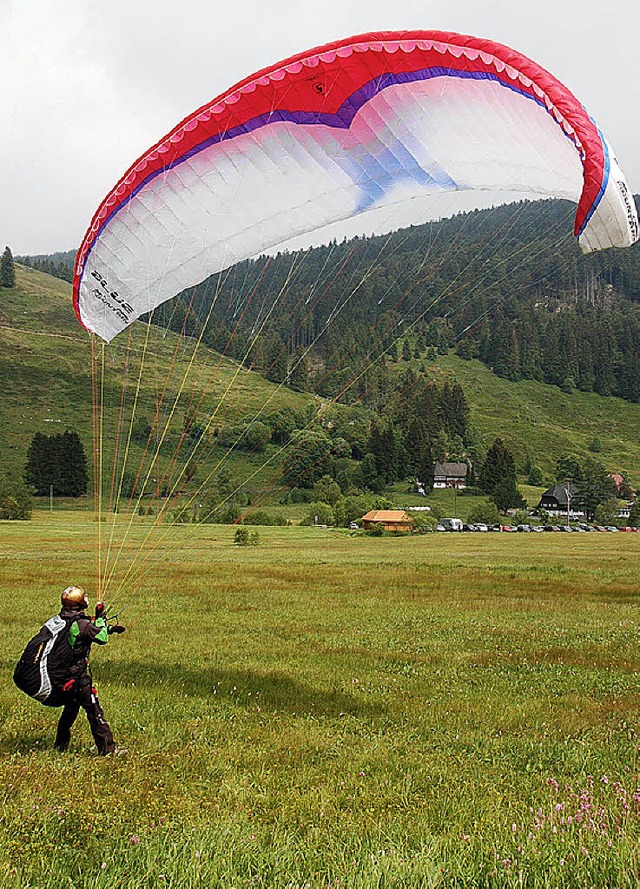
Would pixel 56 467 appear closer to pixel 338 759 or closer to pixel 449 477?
pixel 449 477

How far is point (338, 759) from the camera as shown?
666cm

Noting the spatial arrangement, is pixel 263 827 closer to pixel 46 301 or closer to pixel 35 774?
pixel 35 774

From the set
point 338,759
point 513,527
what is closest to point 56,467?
point 513,527

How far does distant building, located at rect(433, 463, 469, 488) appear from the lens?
131500 millimetres

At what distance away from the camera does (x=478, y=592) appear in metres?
21.6

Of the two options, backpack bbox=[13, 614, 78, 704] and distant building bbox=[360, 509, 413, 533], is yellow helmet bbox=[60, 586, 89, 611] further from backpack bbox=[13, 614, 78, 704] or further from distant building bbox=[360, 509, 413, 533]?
distant building bbox=[360, 509, 413, 533]

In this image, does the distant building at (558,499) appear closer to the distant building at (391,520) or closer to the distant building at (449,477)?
the distant building at (449,477)

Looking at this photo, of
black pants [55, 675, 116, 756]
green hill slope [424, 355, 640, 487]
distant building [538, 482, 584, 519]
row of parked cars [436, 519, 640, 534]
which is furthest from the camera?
green hill slope [424, 355, 640, 487]

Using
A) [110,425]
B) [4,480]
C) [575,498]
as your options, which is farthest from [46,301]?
[575,498]

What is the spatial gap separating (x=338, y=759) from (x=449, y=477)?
128m

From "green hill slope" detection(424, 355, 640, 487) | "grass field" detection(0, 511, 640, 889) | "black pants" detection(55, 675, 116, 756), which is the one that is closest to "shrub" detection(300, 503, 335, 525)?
"grass field" detection(0, 511, 640, 889)

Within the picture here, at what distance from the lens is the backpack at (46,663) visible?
6.56m

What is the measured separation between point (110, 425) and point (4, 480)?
25.7 metres

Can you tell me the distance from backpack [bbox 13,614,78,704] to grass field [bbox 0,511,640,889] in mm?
644
